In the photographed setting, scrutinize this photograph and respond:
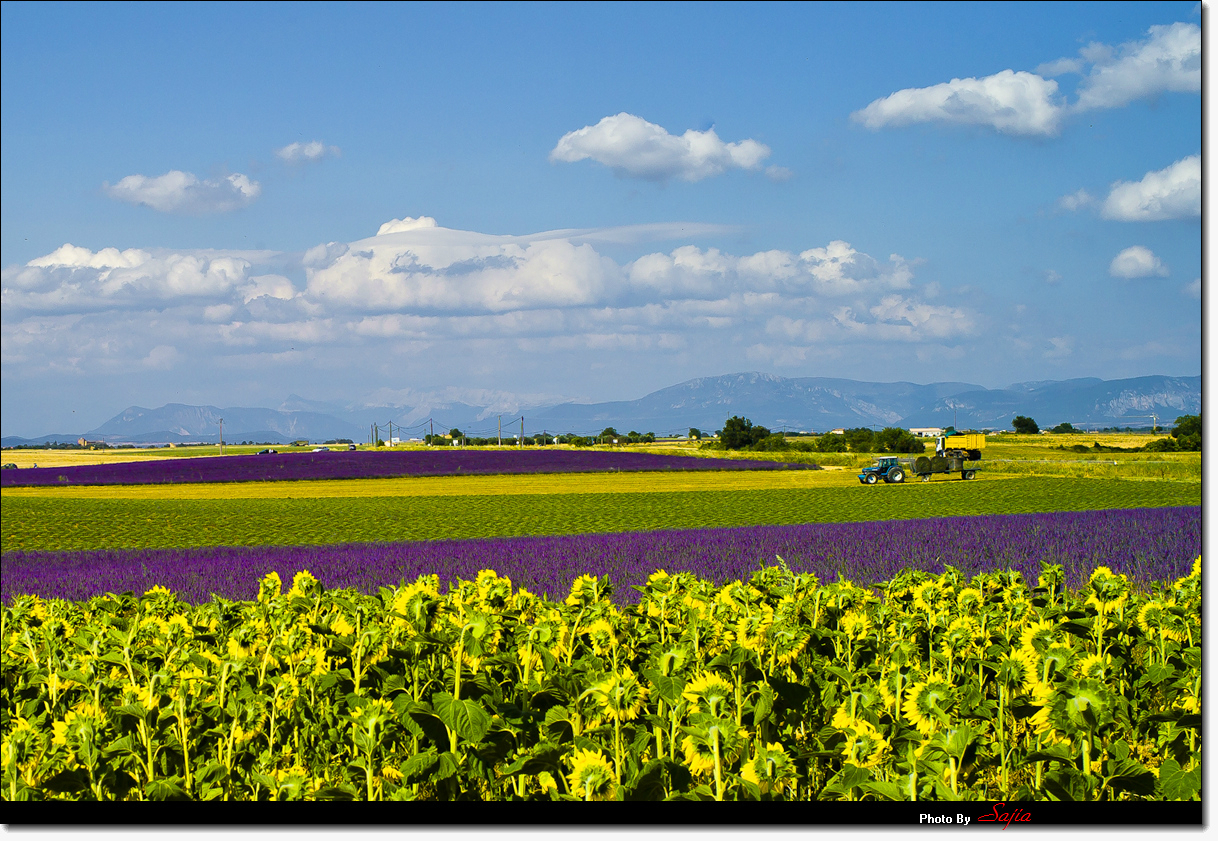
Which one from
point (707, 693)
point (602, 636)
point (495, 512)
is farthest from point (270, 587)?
point (495, 512)

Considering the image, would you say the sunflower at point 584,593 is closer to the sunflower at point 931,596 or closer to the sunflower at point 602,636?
the sunflower at point 602,636

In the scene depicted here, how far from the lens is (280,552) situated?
41.7ft

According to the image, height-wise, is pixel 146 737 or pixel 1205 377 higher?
pixel 1205 377

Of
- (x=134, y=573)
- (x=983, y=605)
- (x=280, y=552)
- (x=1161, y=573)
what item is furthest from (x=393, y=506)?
(x=983, y=605)

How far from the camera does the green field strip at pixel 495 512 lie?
18.7 meters

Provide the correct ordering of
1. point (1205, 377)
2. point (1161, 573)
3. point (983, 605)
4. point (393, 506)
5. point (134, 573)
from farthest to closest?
point (393, 506) < point (134, 573) < point (1161, 573) < point (983, 605) < point (1205, 377)

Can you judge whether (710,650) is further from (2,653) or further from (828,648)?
(2,653)

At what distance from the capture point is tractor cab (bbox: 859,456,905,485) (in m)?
36.6

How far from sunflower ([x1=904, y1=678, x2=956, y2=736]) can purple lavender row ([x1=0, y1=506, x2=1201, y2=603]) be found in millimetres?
4559

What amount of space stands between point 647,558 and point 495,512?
1426 centimetres

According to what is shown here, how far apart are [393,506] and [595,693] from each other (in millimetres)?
24164

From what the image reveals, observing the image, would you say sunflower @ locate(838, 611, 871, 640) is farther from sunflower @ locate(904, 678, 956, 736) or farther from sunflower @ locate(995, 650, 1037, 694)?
sunflower @ locate(904, 678, 956, 736)

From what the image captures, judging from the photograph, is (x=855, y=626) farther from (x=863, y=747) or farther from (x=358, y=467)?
(x=358, y=467)

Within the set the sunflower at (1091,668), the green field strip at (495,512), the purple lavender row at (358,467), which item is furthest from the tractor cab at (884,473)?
the sunflower at (1091,668)
